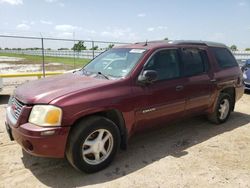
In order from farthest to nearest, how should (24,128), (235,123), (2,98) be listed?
(2,98) < (235,123) < (24,128)

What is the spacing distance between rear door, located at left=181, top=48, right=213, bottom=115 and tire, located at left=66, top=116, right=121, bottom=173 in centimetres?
175

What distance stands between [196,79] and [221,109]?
1343 mm

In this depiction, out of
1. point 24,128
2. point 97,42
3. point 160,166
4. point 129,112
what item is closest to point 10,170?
point 24,128

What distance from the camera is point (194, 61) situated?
17.2 ft

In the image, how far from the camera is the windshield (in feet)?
14.4

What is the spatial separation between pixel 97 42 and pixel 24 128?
46.5ft

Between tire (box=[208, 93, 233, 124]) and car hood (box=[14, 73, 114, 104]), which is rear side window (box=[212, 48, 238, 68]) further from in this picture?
car hood (box=[14, 73, 114, 104])

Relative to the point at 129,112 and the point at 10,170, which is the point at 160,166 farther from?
the point at 10,170

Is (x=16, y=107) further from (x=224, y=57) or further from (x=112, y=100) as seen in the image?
(x=224, y=57)

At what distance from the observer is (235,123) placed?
6246 millimetres

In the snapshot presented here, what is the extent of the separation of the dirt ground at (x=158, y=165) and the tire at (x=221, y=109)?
0.57 m

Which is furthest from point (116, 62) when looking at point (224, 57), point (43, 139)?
point (224, 57)

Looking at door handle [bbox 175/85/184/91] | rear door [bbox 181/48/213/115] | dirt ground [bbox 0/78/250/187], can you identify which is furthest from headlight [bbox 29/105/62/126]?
rear door [bbox 181/48/213/115]

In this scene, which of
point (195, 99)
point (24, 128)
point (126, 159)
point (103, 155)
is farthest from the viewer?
point (195, 99)
